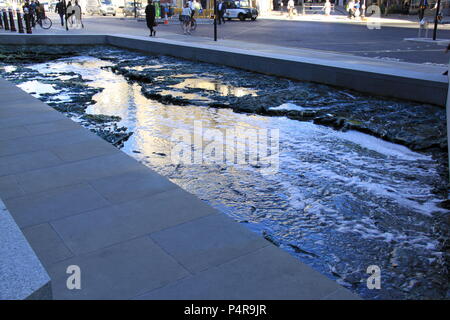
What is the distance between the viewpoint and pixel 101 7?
5200 cm

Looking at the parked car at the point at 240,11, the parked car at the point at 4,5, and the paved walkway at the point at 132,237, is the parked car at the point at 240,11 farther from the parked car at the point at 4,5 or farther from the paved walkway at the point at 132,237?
the parked car at the point at 4,5

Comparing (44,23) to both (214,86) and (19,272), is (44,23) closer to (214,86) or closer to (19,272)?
(214,86)

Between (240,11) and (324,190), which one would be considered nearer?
(324,190)

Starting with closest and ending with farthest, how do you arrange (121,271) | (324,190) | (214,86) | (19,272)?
(19,272)
(121,271)
(324,190)
(214,86)

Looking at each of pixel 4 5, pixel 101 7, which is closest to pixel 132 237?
pixel 101 7

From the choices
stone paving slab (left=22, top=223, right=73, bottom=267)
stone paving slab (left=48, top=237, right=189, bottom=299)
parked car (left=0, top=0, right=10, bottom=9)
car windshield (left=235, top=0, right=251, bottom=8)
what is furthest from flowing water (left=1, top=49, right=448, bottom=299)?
parked car (left=0, top=0, right=10, bottom=9)

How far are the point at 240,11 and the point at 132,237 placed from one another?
38.2m

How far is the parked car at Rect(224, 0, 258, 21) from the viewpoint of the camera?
39000 millimetres

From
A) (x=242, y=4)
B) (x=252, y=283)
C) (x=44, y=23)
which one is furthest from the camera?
(x=242, y=4)

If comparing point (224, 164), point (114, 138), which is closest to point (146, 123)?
point (114, 138)

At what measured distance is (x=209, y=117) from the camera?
8453 mm

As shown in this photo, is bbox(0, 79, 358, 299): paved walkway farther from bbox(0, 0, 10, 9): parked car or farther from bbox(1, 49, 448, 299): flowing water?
bbox(0, 0, 10, 9): parked car

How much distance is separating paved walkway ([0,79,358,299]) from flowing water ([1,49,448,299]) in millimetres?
662

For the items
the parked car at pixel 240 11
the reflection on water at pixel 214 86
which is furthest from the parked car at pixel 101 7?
the reflection on water at pixel 214 86
